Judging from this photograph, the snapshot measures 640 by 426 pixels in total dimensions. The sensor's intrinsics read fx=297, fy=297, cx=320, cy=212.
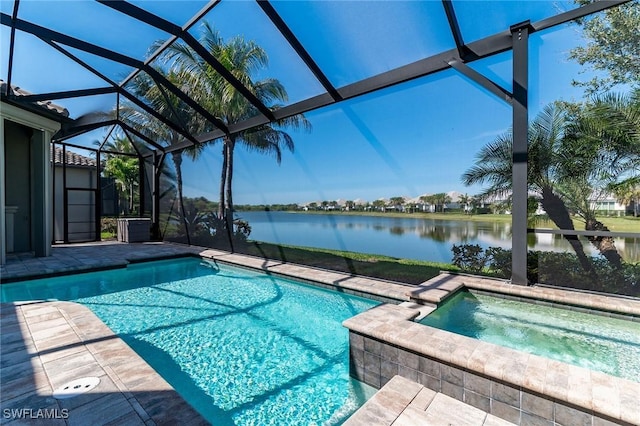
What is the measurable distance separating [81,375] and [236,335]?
1870mm

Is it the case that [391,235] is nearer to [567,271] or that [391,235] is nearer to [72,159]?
[567,271]

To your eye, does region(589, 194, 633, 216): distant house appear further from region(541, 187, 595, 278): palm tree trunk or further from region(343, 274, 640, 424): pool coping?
region(343, 274, 640, 424): pool coping

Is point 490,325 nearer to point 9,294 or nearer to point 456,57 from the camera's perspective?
point 456,57

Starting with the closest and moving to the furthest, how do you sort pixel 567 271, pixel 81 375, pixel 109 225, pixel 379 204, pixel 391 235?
pixel 81 375
pixel 567 271
pixel 391 235
pixel 379 204
pixel 109 225

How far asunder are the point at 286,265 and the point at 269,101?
17.5 ft

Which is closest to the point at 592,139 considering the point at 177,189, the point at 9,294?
the point at 9,294

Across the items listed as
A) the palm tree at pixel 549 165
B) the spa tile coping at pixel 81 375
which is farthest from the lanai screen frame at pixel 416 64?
the spa tile coping at pixel 81 375

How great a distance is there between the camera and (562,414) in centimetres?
209

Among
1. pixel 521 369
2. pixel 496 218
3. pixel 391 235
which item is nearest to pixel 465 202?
pixel 496 218

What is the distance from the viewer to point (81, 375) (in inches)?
103

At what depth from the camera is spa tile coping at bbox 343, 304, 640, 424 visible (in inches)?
77.8

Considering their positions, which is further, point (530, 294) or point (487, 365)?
point (530, 294)

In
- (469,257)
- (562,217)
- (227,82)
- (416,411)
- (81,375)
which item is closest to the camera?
(416,411)

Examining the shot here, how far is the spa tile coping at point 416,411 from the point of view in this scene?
2.16m
